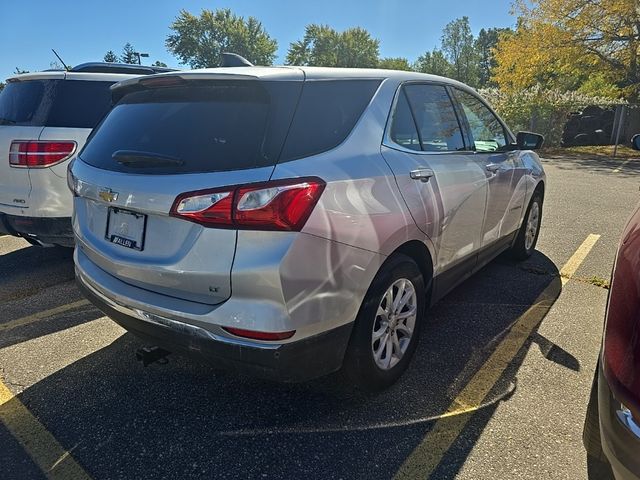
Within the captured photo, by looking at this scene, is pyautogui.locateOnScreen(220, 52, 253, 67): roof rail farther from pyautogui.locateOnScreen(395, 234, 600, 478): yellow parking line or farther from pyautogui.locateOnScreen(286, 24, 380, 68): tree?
pyautogui.locateOnScreen(286, 24, 380, 68): tree

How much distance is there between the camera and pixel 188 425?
2.37 m

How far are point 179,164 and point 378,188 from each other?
94 cm

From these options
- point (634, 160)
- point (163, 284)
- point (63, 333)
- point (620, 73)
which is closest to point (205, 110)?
point (163, 284)

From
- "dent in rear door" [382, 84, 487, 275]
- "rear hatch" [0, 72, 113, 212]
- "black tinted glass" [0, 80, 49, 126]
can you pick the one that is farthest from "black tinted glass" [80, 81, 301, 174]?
"black tinted glass" [0, 80, 49, 126]

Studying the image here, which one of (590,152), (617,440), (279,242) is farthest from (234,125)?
(590,152)

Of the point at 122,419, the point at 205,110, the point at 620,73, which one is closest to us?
the point at 205,110

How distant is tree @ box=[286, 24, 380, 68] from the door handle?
81.8 metres

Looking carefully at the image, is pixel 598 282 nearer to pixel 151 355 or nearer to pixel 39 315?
pixel 151 355

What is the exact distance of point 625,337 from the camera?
148 cm

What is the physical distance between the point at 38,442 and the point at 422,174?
93.9 inches

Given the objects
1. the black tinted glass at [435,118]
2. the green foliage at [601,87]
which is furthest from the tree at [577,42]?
the black tinted glass at [435,118]

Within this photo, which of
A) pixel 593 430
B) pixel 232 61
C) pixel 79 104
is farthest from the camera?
pixel 79 104

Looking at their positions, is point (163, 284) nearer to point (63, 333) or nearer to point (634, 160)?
point (63, 333)

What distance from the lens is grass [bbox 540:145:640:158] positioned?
1668 cm
